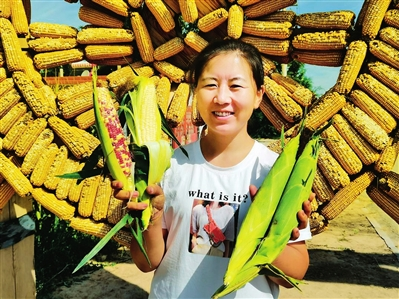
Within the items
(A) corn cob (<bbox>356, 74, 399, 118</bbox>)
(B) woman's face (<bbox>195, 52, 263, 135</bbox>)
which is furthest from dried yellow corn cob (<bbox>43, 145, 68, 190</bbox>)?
(A) corn cob (<bbox>356, 74, 399, 118</bbox>)

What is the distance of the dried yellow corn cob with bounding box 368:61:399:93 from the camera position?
2773 mm

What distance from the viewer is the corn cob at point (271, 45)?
2.96 meters

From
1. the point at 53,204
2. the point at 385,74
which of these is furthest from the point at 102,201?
the point at 385,74

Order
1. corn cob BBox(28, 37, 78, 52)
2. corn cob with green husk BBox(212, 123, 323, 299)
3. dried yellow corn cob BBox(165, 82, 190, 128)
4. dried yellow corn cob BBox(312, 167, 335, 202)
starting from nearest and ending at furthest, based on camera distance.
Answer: corn cob with green husk BBox(212, 123, 323, 299), dried yellow corn cob BBox(312, 167, 335, 202), dried yellow corn cob BBox(165, 82, 190, 128), corn cob BBox(28, 37, 78, 52)

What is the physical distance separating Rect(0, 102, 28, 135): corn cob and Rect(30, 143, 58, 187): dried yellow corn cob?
31cm

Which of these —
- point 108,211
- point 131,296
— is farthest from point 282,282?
point 131,296

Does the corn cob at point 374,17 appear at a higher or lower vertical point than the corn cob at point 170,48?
higher

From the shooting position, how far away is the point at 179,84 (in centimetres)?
313

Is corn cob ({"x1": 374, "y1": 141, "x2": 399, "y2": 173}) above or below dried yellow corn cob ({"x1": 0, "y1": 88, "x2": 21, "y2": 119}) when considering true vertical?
below

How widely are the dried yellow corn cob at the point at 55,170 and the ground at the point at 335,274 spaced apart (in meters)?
1.59

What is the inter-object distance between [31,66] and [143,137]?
6.13ft

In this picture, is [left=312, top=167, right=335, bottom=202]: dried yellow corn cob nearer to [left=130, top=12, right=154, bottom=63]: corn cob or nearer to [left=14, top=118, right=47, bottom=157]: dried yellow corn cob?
[left=130, top=12, right=154, bottom=63]: corn cob

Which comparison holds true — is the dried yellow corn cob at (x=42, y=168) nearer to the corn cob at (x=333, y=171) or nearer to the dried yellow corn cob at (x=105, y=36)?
the dried yellow corn cob at (x=105, y=36)

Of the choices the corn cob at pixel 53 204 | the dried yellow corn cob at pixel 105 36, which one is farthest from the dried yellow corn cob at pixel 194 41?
the corn cob at pixel 53 204
